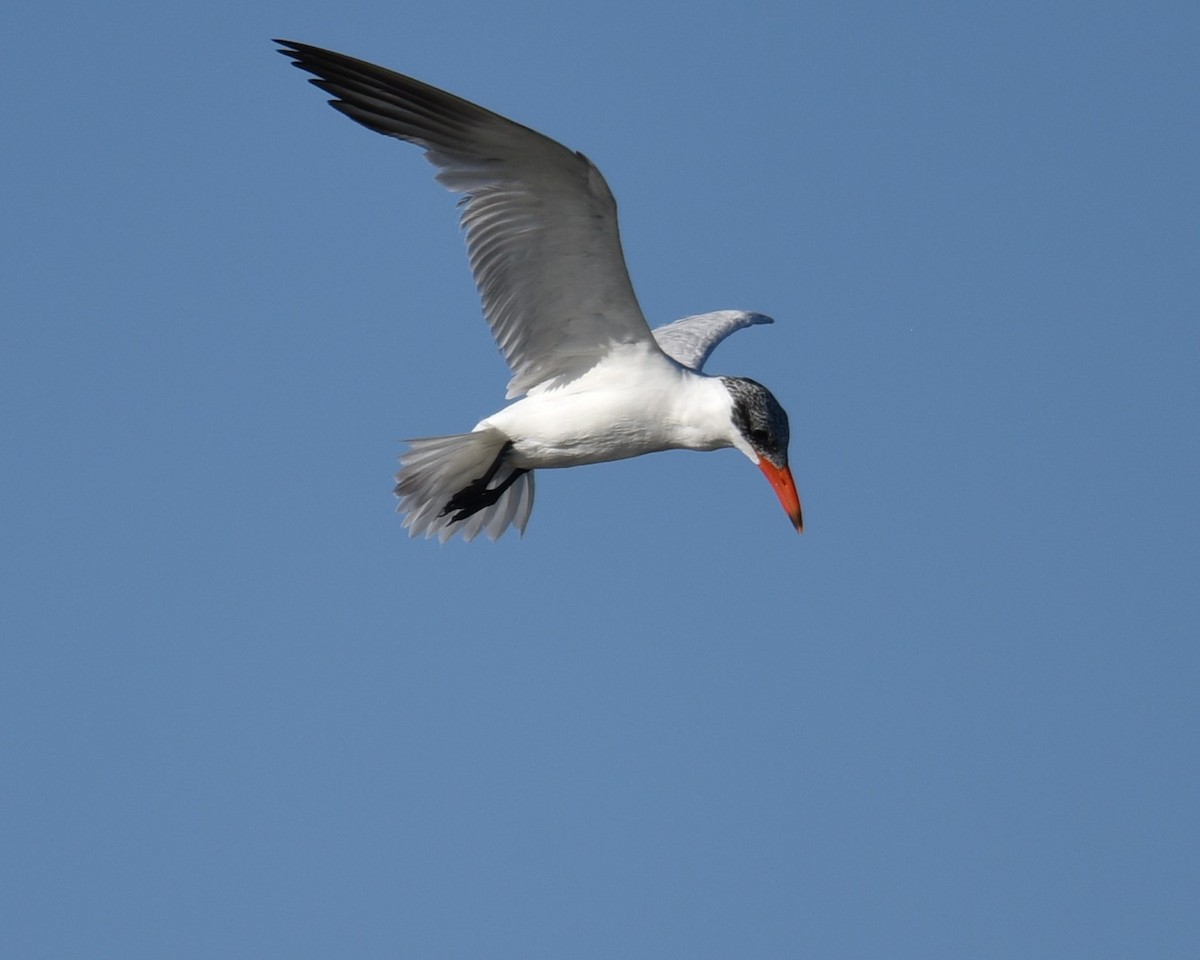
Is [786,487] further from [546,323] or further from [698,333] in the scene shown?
[698,333]

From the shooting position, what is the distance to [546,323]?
8.88 meters

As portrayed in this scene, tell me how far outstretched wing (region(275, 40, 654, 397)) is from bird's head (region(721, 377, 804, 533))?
605 mm

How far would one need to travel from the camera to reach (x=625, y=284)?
854 centimetres

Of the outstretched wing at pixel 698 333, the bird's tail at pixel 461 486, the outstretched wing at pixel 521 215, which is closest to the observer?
the outstretched wing at pixel 521 215

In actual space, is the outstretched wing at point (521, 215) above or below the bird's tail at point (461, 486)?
above

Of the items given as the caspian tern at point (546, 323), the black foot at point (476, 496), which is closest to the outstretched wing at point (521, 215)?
the caspian tern at point (546, 323)

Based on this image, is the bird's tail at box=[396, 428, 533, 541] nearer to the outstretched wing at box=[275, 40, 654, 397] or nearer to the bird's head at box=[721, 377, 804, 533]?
the outstretched wing at box=[275, 40, 654, 397]

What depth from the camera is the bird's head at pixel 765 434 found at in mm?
8531

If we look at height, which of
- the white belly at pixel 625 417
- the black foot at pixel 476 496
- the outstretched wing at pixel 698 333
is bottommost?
the black foot at pixel 476 496

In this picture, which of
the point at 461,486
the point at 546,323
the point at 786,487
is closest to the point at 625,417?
the point at 546,323

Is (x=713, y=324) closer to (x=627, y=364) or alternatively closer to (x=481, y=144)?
(x=627, y=364)

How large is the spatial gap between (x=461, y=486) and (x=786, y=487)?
6.25 feet

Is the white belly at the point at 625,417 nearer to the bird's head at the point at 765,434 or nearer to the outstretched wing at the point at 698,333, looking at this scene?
the bird's head at the point at 765,434

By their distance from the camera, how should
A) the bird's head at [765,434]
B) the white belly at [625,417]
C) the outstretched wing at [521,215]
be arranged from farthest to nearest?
the white belly at [625,417] → the bird's head at [765,434] → the outstretched wing at [521,215]
